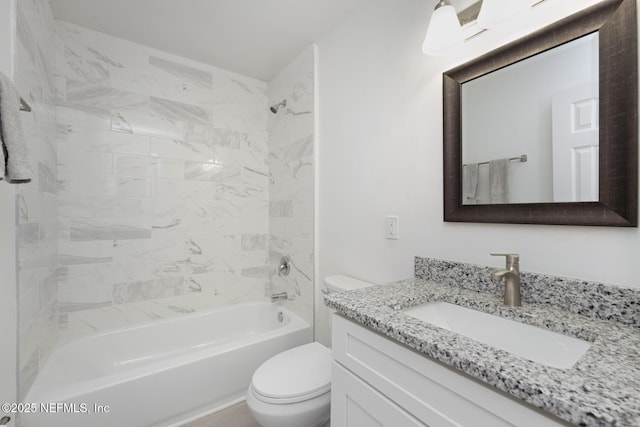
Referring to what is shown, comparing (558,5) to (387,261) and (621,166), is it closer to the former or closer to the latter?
(621,166)

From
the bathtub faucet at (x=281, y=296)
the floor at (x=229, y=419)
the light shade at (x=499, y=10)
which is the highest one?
the light shade at (x=499, y=10)

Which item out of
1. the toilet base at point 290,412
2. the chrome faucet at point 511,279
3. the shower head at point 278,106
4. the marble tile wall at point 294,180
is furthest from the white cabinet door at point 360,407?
the shower head at point 278,106

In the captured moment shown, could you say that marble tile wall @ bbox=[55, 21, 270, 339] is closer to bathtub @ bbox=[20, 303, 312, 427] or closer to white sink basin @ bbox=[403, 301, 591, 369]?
bathtub @ bbox=[20, 303, 312, 427]

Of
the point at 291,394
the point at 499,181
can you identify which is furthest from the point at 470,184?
the point at 291,394

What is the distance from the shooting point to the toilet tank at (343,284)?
1535 millimetres

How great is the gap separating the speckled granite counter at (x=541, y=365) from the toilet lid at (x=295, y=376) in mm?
500

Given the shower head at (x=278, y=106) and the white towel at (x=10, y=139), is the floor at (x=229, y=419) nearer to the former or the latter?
the white towel at (x=10, y=139)

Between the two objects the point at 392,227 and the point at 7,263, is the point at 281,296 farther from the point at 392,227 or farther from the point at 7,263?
the point at 7,263

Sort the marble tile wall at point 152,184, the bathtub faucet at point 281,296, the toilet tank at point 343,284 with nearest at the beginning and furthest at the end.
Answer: the toilet tank at point 343,284, the marble tile wall at point 152,184, the bathtub faucet at point 281,296

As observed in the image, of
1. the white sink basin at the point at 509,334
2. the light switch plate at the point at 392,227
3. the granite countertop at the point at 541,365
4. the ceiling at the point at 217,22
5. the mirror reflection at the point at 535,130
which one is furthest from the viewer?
the ceiling at the point at 217,22

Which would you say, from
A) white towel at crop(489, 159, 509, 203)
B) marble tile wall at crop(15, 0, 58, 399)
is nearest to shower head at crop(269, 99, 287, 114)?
marble tile wall at crop(15, 0, 58, 399)

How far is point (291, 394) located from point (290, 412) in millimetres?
62

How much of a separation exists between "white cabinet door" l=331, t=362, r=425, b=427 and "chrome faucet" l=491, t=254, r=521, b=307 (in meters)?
0.49

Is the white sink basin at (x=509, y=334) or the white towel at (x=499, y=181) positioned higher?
the white towel at (x=499, y=181)
